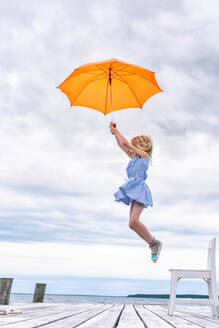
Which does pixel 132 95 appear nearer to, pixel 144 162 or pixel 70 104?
pixel 70 104

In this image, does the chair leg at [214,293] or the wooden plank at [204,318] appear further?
the chair leg at [214,293]

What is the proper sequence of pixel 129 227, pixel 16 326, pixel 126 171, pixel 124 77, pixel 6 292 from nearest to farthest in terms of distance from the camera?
pixel 16 326 < pixel 129 227 < pixel 126 171 < pixel 124 77 < pixel 6 292

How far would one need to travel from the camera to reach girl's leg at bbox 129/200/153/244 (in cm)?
474

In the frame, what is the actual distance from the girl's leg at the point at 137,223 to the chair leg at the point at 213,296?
58.6 inches

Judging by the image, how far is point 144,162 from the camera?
4980mm

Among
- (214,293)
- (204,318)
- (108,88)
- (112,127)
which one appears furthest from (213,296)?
(108,88)

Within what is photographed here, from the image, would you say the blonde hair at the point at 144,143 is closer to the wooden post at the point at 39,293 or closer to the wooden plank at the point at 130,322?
the wooden plank at the point at 130,322

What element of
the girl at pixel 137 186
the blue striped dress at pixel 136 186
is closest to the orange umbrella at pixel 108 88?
the girl at pixel 137 186

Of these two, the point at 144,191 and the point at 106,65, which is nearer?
the point at 144,191

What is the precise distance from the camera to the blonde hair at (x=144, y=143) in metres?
5.12

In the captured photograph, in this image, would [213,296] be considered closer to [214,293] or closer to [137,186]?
[214,293]

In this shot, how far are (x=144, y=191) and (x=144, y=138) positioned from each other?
87cm

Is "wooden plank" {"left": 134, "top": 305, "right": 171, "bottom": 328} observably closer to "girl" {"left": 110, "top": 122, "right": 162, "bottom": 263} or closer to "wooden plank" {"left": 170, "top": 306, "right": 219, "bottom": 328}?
"wooden plank" {"left": 170, "top": 306, "right": 219, "bottom": 328}

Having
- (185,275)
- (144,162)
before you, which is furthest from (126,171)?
(185,275)
